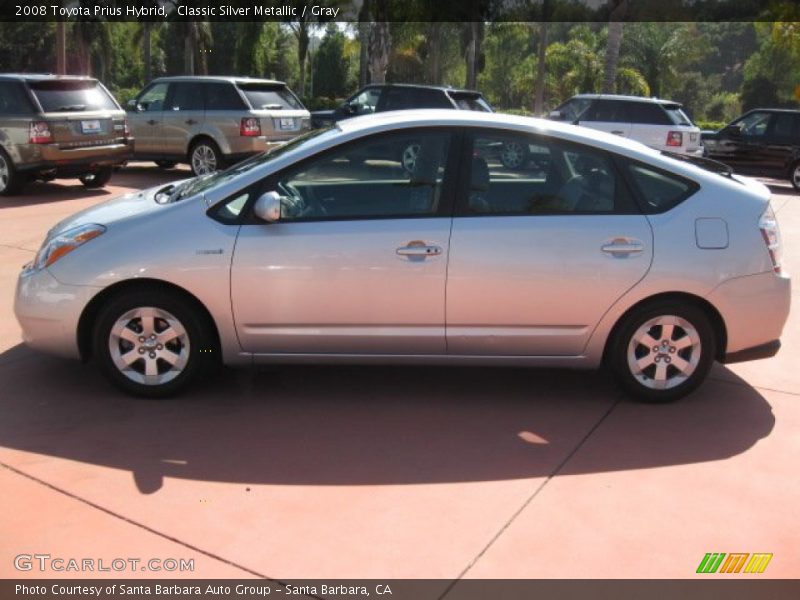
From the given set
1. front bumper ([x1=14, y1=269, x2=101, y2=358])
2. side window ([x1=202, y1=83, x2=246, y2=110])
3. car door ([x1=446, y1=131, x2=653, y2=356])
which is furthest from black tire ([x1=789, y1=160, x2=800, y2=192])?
front bumper ([x1=14, y1=269, x2=101, y2=358])

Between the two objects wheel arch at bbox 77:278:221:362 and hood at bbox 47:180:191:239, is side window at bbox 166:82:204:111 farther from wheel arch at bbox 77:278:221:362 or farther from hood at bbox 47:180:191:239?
wheel arch at bbox 77:278:221:362

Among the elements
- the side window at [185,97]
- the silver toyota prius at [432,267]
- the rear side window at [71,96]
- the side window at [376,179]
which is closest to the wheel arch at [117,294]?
the silver toyota prius at [432,267]

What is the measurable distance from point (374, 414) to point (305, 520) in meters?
1.21

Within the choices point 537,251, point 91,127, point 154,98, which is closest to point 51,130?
point 91,127

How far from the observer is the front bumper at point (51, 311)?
4.84 m

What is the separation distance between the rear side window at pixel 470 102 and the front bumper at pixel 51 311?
11.2 metres

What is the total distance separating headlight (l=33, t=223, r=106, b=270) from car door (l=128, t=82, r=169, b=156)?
10.3 metres

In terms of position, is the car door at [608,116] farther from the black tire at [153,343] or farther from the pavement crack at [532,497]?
the black tire at [153,343]

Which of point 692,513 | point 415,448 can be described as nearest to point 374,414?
point 415,448

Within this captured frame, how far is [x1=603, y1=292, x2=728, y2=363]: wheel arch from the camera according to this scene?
194 inches

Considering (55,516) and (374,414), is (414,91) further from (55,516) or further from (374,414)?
(55,516)

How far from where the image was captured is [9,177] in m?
12.2

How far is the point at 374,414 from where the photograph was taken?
16.1 feet

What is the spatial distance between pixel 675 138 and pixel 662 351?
12601mm
